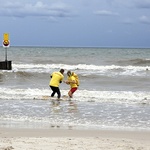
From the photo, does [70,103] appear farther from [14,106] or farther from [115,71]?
[115,71]

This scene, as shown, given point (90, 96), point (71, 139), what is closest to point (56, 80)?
point (90, 96)

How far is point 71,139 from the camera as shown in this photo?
826 cm

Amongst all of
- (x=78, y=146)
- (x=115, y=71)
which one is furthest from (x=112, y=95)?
(x=115, y=71)

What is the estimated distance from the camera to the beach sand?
7473 mm

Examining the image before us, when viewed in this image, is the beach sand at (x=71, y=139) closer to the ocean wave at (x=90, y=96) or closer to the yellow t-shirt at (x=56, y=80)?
the ocean wave at (x=90, y=96)

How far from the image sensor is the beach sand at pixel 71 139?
7473 millimetres

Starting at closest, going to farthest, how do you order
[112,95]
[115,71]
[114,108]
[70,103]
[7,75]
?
[114,108] → [70,103] → [112,95] → [7,75] → [115,71]

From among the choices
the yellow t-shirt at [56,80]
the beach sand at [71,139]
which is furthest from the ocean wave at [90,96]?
the beach sand at [71,139]

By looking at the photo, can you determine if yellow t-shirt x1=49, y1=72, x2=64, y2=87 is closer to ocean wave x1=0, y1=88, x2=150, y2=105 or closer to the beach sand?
ocean wave x1=0, y1=88, x2=150, y2=105

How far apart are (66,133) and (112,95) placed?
356 inches

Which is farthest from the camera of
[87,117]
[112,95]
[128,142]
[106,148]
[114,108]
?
[112,95]

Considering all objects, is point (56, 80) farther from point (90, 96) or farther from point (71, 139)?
point (71, 139)

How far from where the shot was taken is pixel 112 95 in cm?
1822

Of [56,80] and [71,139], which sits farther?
[56,80]
